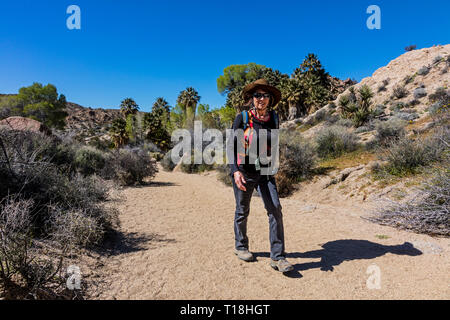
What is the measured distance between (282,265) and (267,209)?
67 centimetres

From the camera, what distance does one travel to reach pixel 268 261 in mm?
3062

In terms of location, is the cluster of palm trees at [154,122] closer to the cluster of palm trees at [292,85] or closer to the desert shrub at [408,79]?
the cluster of palm trees at [292,85]

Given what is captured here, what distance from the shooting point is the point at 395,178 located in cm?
657

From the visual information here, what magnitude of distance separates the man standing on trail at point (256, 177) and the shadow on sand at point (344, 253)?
12.4 inches

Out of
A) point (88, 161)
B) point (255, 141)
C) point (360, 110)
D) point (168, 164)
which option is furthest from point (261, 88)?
point (360, 110)

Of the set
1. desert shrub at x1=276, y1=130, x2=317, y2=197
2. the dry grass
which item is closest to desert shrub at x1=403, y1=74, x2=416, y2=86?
the dry grass

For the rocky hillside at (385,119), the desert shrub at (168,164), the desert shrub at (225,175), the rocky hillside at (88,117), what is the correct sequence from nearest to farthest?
the rocky hillside at (385,119) → the desert shrub at (225,175) → the desert shrub at (168,164) → the rocky hillside at (88,117)

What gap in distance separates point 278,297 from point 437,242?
2965mm

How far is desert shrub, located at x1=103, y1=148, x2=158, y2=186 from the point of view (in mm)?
8930

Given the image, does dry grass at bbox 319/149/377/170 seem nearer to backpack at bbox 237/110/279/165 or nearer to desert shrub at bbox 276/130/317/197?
desert shrub at bbox 276/130/317/197

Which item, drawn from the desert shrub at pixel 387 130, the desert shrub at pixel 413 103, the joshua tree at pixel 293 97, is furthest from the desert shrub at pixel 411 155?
the joshua tree at pixel 293 97

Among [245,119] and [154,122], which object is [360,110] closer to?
[245,119]

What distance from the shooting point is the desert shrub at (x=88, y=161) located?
27.2ft
